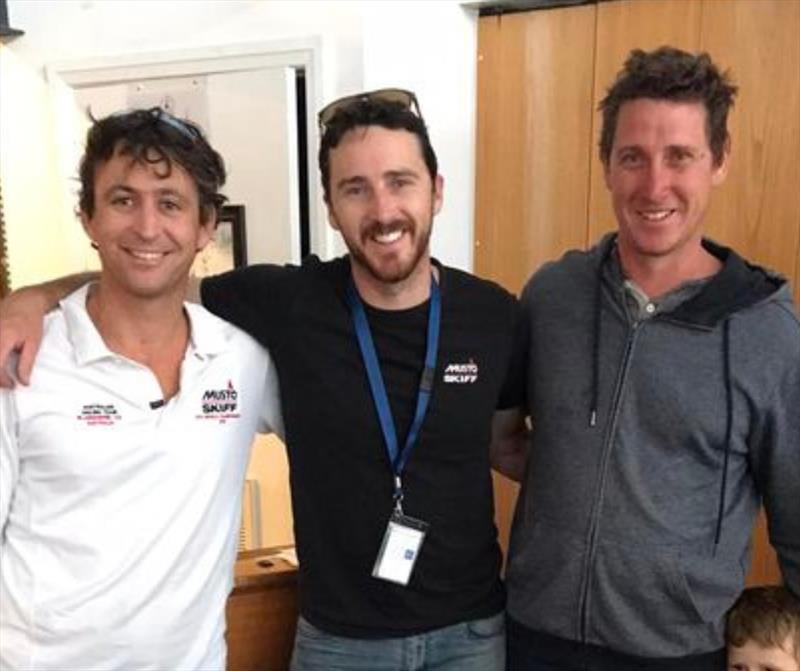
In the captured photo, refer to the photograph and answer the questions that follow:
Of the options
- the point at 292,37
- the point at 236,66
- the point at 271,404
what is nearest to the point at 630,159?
the point at 271,404

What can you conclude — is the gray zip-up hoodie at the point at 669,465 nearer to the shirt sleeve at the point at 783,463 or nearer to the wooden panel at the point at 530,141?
the shirt sleeve at the point at 783,463

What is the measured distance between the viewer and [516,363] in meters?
1.60

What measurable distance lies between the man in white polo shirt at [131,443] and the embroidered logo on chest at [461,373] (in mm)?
342

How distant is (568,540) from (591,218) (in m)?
1.55

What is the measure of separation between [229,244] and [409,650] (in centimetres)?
214

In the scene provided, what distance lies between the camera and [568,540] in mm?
1483

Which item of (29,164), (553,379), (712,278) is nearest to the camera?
(712,278)

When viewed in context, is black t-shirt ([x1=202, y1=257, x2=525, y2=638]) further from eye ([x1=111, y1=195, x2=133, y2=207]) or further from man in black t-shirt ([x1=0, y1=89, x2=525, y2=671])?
eye ([x1=111, y1=195, x2=133, y2=207])

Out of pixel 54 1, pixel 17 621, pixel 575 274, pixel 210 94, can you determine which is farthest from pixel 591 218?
pixel 54 1

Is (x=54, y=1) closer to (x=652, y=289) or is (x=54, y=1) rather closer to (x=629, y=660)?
(x=652, y=289)

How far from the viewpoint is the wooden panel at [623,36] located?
2.55 m

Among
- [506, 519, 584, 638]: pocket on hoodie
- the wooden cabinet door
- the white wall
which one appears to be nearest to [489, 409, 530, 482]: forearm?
[506, 519, 584, 638]: pocket on hoodie

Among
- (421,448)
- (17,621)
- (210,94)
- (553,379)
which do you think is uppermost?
(210,94)

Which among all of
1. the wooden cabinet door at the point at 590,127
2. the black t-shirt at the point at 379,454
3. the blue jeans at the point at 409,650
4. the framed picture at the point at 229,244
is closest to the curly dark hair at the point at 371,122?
the black t-shirt at the point at 379,454
